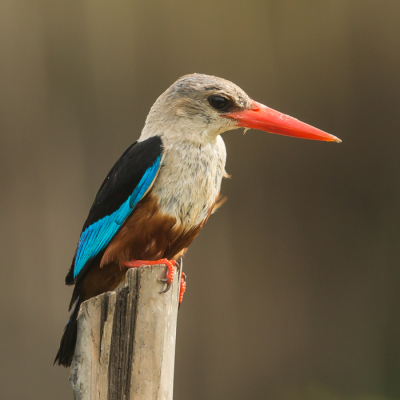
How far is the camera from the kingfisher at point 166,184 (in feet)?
4.71

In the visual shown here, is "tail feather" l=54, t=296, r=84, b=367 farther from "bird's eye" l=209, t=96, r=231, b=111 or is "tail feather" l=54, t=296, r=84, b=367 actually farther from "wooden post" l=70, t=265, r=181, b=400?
"bird's eye" l=209, t=96, r=231, b=111

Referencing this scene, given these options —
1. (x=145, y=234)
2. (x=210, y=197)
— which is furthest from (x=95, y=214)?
(x=210, y=197)

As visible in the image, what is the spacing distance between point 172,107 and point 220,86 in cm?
17

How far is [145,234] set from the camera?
57.2 inches

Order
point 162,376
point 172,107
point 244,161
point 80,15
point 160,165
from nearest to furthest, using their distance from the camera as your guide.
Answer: point 162,376 < point 160,165 < point 172,107 < point 80,15 < point 244,161

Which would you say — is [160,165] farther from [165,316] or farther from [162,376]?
[162,376]

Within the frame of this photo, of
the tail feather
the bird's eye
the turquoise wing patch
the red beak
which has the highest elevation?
the bird's eye

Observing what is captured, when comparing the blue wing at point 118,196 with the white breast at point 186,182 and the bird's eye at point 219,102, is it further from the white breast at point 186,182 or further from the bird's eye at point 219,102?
the bird's eye at point 219,102

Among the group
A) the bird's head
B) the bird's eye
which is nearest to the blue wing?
the bird's head

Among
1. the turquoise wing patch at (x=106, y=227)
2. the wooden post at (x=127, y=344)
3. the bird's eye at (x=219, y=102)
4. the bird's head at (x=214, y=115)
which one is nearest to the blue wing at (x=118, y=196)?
the turquoise wing patch at (x=106, y=227)

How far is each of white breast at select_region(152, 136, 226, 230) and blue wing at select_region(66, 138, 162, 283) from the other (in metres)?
0.03

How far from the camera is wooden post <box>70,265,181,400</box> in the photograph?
1.11 m

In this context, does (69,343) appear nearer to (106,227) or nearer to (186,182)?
(106,227)

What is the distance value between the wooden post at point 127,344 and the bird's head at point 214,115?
0.54 meters
